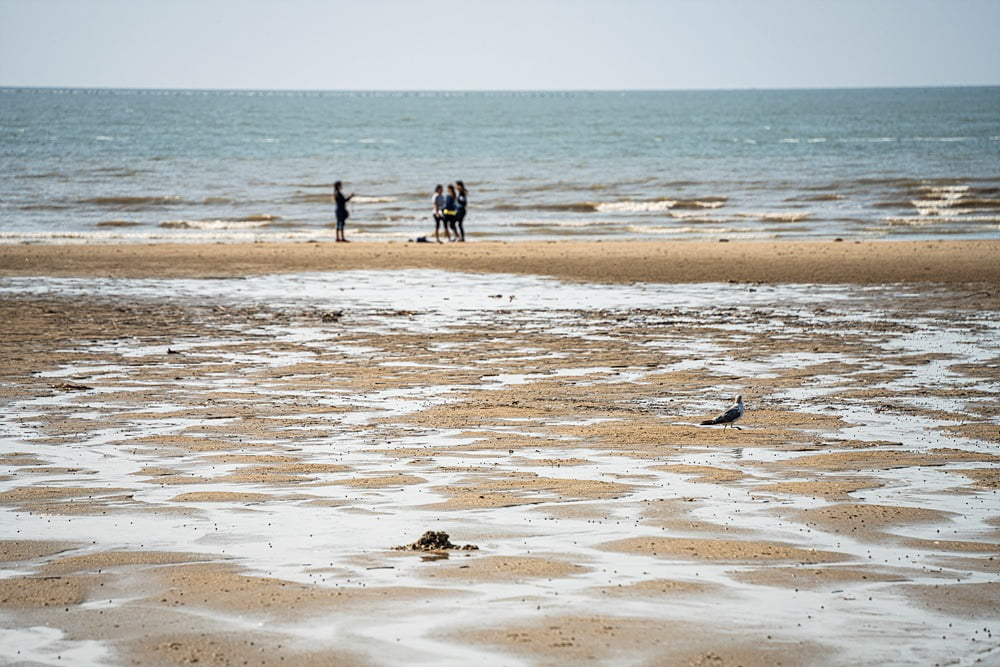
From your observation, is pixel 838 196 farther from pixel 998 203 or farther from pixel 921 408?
pixel 921 408

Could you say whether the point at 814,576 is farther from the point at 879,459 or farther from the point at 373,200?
the point at 373,200

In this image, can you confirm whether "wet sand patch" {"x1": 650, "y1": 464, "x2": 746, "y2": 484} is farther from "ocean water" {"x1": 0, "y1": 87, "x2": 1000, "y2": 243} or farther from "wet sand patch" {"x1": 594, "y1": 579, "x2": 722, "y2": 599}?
"ocean water" {"x1": 0, "y1": 87, "x2": 1000, "y2": 243}

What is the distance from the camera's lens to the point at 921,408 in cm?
1047

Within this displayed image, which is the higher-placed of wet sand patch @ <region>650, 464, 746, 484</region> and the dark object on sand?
the dark object on sand

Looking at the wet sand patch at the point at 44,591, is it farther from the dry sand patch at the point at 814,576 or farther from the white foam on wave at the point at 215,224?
the white foam on wave at the point at 215,224

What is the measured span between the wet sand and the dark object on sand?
11 cm

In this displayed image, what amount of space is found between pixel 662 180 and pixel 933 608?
47.0 meters

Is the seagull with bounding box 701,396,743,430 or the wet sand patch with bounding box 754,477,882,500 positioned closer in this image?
the wet sand patch with bounding box 754,477,882,500

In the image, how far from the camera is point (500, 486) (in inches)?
312

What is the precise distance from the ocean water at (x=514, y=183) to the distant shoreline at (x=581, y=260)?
18.9ft

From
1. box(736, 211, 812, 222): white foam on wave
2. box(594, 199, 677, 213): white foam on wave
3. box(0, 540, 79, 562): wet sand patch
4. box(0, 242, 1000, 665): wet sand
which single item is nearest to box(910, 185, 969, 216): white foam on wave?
box(736, 211, 812, 222): white foam on wave

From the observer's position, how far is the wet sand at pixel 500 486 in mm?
5441

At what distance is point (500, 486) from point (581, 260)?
1586 centimetres

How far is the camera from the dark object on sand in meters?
6.57
